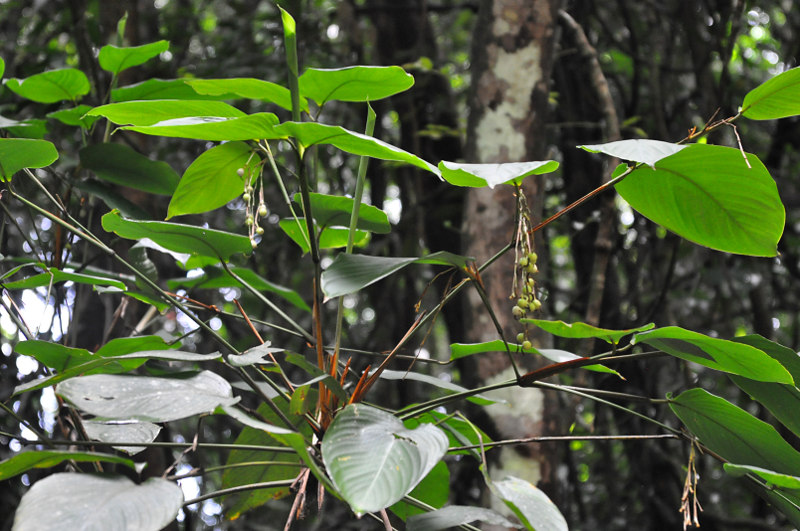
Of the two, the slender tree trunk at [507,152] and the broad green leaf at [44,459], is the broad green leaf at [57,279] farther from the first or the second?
the slender tree trunk at [507,152]

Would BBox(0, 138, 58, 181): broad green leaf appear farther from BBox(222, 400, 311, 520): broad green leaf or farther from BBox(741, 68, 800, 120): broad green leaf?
BBox(741, 68, 800, 120): broad green leaf

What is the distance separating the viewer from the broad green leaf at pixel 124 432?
2.16 ft

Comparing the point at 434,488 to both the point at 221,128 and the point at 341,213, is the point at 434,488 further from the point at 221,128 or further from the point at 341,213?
the point at 221,128

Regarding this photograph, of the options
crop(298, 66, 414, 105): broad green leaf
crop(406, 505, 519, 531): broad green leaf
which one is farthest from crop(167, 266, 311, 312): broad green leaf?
crop(406, 505, 519, 531): broad green leaf

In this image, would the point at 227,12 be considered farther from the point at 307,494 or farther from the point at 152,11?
the point at 307,494

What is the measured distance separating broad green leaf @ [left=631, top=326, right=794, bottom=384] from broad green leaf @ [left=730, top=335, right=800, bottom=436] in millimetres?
60

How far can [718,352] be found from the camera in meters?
0.62

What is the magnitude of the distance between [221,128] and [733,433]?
0.56m

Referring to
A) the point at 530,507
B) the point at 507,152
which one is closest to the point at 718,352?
the point at 530,507

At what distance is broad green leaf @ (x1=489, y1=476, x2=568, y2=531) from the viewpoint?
0.53 meters

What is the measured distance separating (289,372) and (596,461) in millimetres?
1245

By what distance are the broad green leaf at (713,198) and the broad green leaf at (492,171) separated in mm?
141

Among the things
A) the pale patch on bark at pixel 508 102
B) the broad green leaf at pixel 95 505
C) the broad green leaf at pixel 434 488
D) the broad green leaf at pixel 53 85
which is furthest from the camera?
the pale patch on bark at pixel 508 102

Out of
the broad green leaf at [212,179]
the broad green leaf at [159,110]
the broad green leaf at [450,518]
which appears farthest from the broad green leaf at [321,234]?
the broad green leaf at [450,518]
